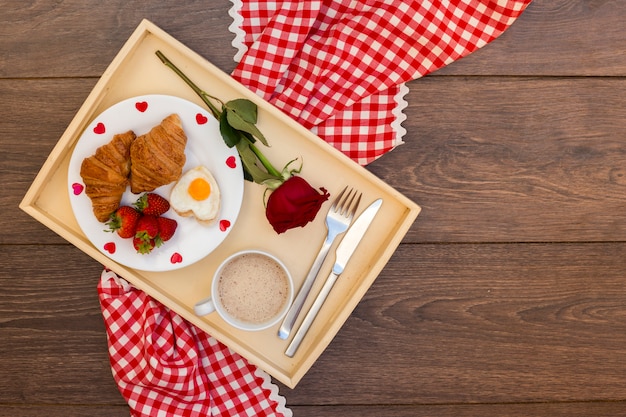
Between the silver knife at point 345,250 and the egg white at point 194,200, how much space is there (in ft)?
0.79

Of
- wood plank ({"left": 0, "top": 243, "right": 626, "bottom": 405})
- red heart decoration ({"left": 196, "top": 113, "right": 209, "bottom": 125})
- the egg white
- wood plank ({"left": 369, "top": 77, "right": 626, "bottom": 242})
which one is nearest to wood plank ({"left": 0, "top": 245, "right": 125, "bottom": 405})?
wood plank ({"left": 0, "top": 243, "right": 626, "bottom": 405})

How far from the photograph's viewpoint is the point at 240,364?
1146 mm

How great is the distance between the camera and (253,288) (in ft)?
3.35

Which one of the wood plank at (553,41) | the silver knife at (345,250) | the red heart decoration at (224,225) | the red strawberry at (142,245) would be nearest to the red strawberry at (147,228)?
the red strawberry at (142,245)

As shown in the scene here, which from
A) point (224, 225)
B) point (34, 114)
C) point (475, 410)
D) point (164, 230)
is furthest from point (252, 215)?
point (475, 410)

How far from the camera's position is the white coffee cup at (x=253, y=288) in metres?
1.01

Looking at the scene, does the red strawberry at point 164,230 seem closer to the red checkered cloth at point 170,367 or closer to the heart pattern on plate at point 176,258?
the heart pattern on plate at point 176,258

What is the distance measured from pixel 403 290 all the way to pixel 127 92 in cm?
68

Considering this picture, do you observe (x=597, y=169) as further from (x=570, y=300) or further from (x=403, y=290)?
(x=403, y=290)

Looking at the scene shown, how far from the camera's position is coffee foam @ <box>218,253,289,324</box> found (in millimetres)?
1013

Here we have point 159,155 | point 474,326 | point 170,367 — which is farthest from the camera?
point 474,326

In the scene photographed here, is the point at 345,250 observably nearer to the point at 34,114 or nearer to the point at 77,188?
the point at 77,188

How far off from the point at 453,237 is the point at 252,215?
0.44 metres

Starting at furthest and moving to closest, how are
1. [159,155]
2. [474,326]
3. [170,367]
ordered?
[474,326] → [170,367] → [159,155]
